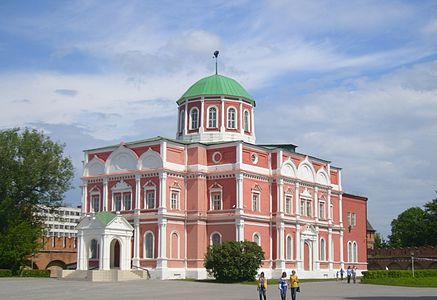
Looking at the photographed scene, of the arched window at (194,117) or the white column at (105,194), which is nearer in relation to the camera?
the white column at (105,194)

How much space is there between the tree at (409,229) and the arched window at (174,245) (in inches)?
2040

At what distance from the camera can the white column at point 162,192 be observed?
52.4m

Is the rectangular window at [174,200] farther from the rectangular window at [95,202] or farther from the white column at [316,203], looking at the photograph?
the white column at [316,203]

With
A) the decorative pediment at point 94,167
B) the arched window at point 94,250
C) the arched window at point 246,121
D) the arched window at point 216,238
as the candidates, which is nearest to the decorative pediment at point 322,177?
the arched window at point 246,121

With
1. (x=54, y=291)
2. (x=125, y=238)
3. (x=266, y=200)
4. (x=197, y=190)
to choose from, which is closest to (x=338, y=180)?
(x=266, y=200)

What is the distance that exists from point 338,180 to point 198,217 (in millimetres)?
19016

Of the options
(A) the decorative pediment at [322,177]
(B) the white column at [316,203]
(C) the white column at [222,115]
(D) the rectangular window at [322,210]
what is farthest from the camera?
(A) the decorative pediment at [322,177]

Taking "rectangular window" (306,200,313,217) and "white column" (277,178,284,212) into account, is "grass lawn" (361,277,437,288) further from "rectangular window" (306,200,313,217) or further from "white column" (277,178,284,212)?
"rectangular window" (306,200,313,217)

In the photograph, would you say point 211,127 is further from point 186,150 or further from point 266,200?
point 266,200

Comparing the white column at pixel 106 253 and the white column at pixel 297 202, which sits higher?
the white column at pixel 297 202

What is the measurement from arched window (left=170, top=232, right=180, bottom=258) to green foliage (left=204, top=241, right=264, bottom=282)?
4153 millimetres

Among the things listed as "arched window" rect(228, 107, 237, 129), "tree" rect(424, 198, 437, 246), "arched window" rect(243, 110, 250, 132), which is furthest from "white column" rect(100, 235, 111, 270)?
"tree" rect(424, 198, 437, 246)

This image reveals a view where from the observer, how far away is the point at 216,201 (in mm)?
54844

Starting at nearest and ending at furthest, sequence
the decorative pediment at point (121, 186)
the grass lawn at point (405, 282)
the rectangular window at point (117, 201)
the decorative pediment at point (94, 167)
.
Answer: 1. the grass lawn at point (405, 282)
2. the decorative pediment at point (121, 186)
3. the rectangular window at point (117, 201)
4. the decorative pediment at point (94, 167)
